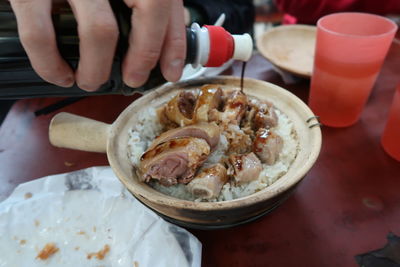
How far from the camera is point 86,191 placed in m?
0.99

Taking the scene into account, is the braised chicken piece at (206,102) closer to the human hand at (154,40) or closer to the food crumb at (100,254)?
the human hand at (154,40)

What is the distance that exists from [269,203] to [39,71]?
605mm

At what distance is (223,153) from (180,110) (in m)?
0.20

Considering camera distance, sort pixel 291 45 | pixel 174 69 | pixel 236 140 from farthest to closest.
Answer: pixel 291 45 → pixel 236 140 → pixel 174 69

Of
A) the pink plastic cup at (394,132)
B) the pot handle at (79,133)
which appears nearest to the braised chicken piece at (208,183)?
the pot handle at (79,133)

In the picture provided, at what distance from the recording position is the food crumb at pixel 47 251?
0.85 metres

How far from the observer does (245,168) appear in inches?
32.4

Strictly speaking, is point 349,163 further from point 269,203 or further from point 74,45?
point 74,45

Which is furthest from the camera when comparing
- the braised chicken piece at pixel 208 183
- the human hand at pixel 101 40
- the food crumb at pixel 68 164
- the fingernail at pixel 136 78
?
the food crumb at pixel 68 164

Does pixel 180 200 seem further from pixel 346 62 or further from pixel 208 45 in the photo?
pixel 346 62

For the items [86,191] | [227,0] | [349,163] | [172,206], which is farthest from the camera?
[227,0]

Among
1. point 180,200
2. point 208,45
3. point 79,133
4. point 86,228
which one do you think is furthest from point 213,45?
point 86,228

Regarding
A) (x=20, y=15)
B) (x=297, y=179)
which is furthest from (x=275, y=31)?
(x=20, y=15)

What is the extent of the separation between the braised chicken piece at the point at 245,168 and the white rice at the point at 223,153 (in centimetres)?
2
